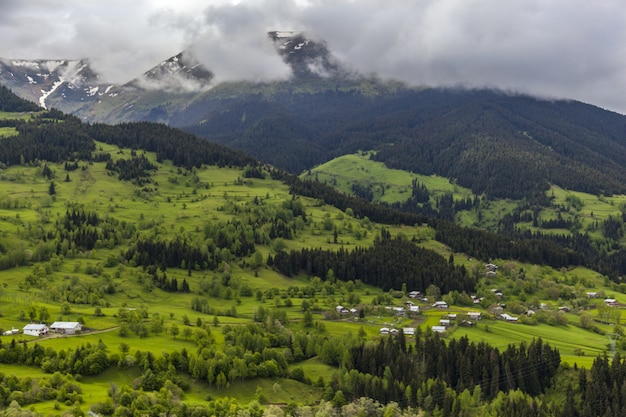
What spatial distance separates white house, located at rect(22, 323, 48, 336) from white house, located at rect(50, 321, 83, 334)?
215cm

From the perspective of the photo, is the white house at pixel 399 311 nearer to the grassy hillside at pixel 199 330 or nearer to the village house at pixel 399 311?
the village house at pixel 399 311

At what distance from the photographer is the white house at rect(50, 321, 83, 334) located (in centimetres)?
13725

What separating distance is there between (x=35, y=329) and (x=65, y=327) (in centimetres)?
634

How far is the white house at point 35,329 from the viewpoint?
133250 mm

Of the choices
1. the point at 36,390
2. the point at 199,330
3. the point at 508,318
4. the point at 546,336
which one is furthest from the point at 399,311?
the point at 36,390

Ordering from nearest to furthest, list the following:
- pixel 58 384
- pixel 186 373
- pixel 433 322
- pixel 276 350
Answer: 1. pixel 58 384
2. pixel 186 373
3. pixel 276 350
4. pixel 433 322

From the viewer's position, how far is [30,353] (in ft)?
394

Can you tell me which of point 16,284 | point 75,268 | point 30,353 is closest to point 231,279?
point 75,268

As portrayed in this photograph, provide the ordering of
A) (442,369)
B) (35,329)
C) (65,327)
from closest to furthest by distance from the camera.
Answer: (442,369)
(35,329)
(65,327)

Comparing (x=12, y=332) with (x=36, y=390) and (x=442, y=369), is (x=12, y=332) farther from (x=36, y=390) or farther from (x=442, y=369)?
(x=442, y=369)

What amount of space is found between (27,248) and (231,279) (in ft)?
220

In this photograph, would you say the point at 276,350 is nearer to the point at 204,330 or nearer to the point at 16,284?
the point at 204,330

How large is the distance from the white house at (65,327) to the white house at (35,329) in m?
2.15

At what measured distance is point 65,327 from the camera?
137500 millimetres
